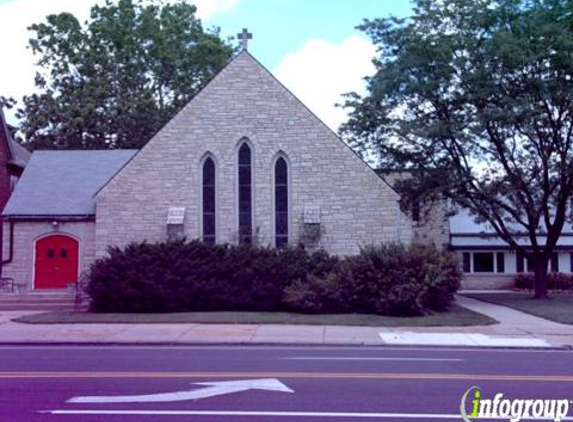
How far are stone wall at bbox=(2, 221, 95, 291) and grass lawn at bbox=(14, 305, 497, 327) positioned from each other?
638 centimetres

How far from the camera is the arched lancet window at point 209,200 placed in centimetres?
2812

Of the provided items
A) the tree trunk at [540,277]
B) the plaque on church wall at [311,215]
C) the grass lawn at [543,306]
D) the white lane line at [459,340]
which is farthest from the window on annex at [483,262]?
the white lane line at [459,340]

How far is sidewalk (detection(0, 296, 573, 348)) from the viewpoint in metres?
17.4

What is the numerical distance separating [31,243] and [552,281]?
25.9 m

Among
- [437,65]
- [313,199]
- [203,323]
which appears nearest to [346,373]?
[203,323]

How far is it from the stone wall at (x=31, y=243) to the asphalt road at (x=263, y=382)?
13864 mm

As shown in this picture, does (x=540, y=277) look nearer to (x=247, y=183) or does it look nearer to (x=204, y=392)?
(x=247, y=183)

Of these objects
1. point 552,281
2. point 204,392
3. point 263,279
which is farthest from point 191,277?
point 552,281

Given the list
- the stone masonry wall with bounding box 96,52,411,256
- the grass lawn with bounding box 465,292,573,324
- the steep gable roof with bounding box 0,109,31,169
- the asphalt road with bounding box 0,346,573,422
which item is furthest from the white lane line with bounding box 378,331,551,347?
the steep gable roof with bounding box 0,109,31,169

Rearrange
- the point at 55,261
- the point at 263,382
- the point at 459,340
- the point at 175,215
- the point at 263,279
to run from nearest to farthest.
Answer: the point at 263,382, the point at 459,340, the point at 263,279, the point at 175,215, the point at 55,261

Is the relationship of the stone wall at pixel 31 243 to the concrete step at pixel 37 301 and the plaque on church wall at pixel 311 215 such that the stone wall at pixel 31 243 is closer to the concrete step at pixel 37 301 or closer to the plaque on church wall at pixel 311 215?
the concrete step at pixel 37 301

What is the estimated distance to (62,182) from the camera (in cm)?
3191

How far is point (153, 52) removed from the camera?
51.9 metres

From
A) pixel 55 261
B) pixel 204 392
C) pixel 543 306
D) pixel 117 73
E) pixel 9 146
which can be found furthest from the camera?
pixel 117 73
